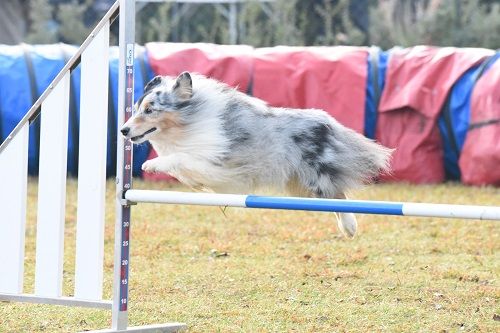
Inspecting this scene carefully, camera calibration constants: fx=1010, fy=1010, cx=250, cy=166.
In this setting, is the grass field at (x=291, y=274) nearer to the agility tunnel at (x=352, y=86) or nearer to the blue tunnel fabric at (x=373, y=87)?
the agility tunnel at (x=352, y=86)

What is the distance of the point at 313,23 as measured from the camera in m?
13.8

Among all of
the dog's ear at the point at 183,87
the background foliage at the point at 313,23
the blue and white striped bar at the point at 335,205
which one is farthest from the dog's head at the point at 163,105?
the background foliage at the point at 313,23

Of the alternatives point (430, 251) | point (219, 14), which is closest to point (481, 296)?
point (430, 251)

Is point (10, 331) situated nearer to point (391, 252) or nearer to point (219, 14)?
point (391, 252)

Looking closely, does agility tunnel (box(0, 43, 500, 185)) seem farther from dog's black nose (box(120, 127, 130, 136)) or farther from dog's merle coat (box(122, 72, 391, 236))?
dog's black nose (box(120, 127, 130, 136))

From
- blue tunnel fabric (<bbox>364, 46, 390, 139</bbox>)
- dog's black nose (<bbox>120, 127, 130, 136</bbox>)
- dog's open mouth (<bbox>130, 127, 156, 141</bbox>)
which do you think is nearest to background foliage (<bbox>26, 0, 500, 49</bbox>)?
blue tunnel fabric (<bbox>364, 46, 390, 139</bbox>)

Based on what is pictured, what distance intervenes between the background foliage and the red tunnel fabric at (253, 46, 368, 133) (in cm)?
370

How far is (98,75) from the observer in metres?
4.36

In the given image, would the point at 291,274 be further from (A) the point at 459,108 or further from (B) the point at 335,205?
(A) the point at 459,108

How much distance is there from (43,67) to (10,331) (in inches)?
209

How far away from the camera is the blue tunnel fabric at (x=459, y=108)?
9.12 metres

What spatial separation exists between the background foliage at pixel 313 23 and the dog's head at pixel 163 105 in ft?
28.8

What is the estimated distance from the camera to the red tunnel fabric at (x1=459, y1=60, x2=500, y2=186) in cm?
885

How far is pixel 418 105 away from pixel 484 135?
0.69m
